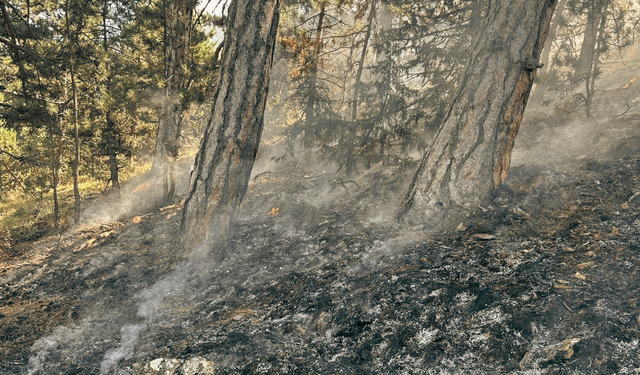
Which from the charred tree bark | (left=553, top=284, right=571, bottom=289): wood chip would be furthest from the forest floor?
the charred tree bark

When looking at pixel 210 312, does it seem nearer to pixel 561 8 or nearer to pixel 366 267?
pixel 366 267

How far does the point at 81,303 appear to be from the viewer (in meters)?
5.05

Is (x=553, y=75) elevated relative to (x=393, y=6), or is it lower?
lower

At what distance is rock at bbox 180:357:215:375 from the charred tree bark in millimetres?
7168

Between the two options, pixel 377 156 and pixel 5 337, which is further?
pixel 377 156

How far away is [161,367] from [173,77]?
803 centimetres

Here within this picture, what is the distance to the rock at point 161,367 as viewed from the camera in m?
3.18

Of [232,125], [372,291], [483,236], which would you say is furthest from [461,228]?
[232,125]

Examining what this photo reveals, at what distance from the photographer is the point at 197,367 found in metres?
3.16

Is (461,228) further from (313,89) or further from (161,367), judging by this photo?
(313,89)

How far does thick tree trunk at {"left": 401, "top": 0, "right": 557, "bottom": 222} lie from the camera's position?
5.34 metres

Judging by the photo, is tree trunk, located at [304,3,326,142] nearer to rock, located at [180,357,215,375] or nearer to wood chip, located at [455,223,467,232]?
wood chip, located at [455,223,467,232]

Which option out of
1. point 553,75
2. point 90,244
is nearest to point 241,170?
point 90,244

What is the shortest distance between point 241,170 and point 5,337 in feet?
11.9
